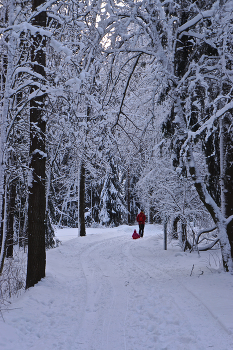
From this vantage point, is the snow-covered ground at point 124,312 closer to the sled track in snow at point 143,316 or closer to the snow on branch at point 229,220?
the sled track in snow at point 143,316

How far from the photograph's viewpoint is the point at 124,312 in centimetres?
498

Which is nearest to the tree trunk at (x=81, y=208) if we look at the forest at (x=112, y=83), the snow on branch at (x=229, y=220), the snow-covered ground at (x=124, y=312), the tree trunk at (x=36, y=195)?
the forest at (x=112, y=83)

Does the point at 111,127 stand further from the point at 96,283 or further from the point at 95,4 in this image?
the point at 96,283

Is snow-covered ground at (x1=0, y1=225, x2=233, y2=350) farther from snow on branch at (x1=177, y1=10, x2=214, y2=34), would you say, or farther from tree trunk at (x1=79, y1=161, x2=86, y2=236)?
tree trunk at (x1=79, y1=161, x2=86, y2=236)

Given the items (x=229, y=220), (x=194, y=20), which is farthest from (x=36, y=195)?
(x=194, y=20)

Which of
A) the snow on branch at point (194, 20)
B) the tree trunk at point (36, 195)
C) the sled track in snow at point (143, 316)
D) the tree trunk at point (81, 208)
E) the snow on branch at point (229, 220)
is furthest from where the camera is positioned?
the tree trunk at point (81, 208)

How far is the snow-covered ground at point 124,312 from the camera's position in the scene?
3.82 metres

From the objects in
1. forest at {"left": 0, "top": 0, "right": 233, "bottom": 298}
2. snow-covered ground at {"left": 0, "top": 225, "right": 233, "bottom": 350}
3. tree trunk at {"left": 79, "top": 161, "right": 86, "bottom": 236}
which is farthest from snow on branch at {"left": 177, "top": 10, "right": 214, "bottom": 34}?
tree trunk at {"left": 79, "top": 161, "right": 86, "bottom": 236}

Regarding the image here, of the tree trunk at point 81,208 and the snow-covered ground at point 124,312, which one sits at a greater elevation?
the tree trunk at point 81,208

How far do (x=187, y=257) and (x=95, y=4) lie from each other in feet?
Result: 29.1

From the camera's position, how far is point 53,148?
1235 centimetres

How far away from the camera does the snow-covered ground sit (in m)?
3.82

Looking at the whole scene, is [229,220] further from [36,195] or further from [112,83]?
[36,195]

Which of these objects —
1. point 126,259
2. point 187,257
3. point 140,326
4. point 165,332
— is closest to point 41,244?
point 140,326
